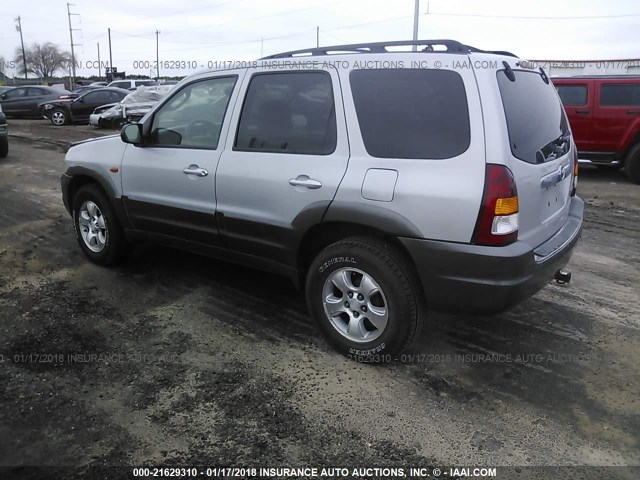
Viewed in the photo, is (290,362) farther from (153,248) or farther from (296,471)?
(153,248)

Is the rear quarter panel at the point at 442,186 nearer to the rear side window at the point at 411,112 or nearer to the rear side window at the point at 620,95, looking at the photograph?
the rear side window at the point at 411,112

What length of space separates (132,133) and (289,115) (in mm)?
1468

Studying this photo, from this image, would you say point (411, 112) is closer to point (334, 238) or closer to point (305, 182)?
point (305, 182)

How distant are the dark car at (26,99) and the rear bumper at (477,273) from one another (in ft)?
73.2

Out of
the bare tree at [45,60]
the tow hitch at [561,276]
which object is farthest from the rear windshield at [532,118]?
the bare tree at [45,60]

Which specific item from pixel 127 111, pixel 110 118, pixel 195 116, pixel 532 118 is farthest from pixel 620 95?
pixel 110 118

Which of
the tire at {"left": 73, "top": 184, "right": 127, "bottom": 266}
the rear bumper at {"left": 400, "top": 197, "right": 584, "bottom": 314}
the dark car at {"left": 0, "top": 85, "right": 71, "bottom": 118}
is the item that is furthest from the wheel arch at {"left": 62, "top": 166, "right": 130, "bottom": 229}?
the dark car at {"left": 0, "top": 85, "right": 71, "bottom": 118}

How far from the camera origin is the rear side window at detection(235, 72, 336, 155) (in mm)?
3237

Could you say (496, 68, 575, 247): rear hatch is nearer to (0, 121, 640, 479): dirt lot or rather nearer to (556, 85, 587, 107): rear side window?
(0, 121, 640, 479): dirt lot

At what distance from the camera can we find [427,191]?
2.80 meters

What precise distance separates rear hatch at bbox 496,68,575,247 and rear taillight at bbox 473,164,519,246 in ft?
0.27

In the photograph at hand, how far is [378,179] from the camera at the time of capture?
9.72ft

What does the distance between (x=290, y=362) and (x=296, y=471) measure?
95cm

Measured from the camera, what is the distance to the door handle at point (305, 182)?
319 cm
